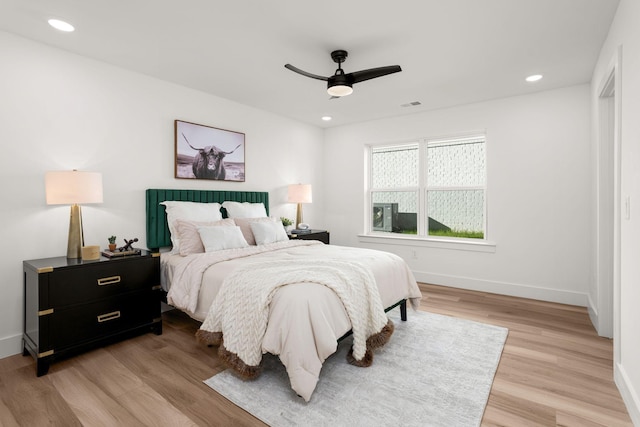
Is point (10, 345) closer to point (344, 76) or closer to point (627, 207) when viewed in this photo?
point (344, 76)

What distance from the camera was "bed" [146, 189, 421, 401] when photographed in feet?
6.61

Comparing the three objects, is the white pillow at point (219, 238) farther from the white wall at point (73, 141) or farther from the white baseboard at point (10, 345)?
the white baseboard at point (10, 345)

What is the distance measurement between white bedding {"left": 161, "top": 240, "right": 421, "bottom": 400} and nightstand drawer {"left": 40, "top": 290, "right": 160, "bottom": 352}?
0.84 feet

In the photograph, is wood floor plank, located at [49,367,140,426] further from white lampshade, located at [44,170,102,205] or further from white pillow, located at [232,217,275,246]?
white pillow, located at [232,217,275,246]

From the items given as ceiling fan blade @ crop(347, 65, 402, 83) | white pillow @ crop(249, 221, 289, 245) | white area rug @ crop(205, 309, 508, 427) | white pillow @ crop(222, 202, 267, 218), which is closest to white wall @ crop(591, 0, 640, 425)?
white area rug @ crop(205, 309, 508, 427)

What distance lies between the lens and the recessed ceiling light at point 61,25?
2.47 meters

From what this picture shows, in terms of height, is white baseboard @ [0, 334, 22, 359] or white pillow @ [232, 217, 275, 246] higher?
white pillow @ [232, 217, 275, 246]

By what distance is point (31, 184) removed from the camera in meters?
2.76

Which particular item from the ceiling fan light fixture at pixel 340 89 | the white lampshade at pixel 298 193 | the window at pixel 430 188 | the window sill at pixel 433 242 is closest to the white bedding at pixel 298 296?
the white lampshade at pixel 298 193

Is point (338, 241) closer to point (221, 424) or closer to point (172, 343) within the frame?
point (172, 343)

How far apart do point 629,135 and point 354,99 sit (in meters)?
2.90

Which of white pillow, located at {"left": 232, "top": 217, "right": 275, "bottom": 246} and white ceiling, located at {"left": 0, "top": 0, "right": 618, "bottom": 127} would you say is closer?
white ceiling, located at {"left": 0, "top": 0, "right": 618, "bottom": 127}

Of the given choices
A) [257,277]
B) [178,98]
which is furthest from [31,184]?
[257,277]

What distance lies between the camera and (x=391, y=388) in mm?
2168
